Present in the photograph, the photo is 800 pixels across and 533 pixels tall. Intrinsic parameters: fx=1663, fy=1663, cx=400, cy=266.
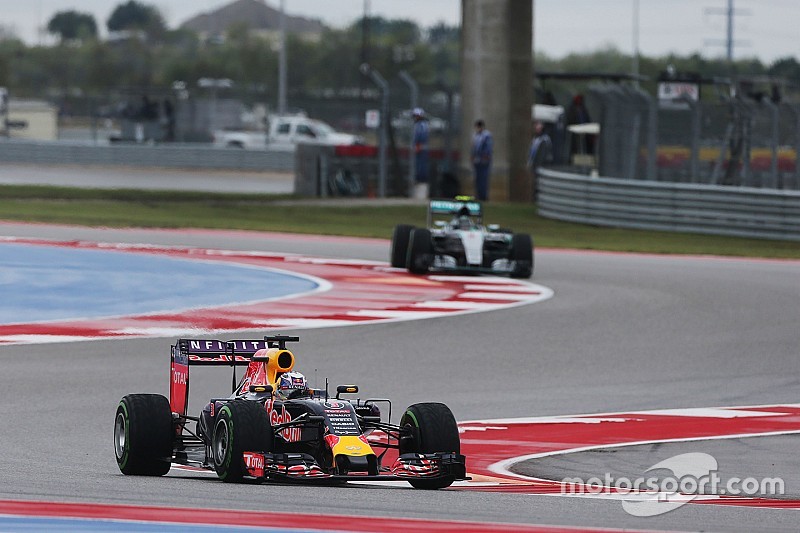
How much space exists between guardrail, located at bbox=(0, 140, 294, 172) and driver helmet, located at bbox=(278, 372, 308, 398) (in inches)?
1656

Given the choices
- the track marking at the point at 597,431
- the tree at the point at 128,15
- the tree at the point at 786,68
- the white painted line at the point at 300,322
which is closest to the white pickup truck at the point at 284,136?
the tree at the point at 786,68

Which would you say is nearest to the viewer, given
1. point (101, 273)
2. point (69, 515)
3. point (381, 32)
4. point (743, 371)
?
point (69, 515)

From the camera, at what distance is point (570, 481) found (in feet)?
28.6

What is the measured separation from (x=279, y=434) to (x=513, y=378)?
4.99m

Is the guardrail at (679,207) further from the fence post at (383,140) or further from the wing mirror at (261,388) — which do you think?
the wing mirror at (261,388)

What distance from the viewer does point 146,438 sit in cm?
834

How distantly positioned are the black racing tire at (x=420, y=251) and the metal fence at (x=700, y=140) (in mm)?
8857

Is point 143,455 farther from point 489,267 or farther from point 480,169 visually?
point 480,169

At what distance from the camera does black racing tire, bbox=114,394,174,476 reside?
834cm

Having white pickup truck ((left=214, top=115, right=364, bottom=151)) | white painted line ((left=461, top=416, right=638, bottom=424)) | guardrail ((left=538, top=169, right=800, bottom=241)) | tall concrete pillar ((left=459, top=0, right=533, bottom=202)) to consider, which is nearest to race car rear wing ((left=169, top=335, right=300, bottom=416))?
white painted line ((left=461, top=416, right=638, bottom=424))

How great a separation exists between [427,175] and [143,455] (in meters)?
28.8

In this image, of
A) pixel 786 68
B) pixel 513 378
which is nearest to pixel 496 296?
pixel 513 378

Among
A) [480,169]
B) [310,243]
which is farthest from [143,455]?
[480,169]

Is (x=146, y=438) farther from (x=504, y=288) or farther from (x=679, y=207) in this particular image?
(x=679, y=207)
